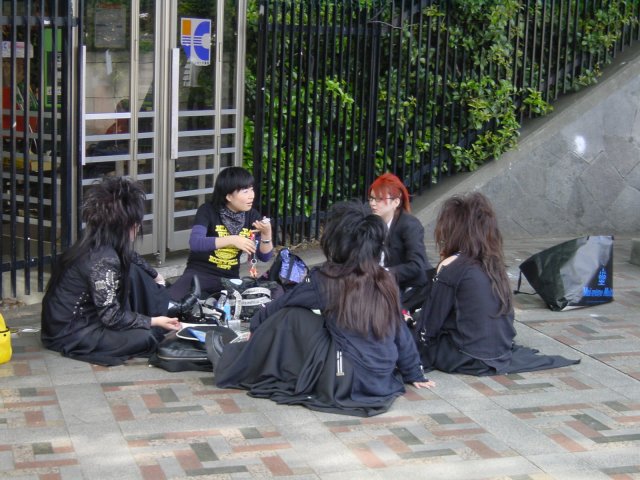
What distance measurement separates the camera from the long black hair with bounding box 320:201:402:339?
222 inches

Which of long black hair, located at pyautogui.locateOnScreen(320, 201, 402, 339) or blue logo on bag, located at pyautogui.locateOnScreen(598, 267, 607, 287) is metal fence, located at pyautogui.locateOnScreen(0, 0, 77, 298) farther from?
blue logo on bag, located at pyautogui.locateOnScreen(598, 267, 607, 287)

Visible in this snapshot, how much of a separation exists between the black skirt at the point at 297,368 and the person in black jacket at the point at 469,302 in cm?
70

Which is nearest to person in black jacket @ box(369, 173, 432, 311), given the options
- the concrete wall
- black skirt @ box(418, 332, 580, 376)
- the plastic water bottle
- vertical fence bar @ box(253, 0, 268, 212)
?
black skirt @ box(418, 332, 580, 376)

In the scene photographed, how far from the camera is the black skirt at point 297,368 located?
565 centimetres

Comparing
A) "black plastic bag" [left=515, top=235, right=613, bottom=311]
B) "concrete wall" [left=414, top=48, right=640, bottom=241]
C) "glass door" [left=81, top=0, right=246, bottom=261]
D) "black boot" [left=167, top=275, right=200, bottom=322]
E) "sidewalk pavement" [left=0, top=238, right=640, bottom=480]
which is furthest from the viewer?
"concrete wall" [left=414, top=48, right=640, bottom=241]

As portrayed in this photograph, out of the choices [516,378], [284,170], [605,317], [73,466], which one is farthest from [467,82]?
[73,466]

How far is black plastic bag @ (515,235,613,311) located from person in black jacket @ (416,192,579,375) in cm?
153

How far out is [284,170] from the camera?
9352mm

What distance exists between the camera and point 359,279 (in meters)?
5.68

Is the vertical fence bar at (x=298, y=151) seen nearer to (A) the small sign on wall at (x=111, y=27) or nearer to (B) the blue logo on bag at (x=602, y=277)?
(A) the small sign on wall at (x=111, y=27)

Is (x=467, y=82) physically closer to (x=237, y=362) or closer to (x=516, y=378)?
(x=516, y=378)

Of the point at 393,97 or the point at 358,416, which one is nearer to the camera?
the point at 358,416

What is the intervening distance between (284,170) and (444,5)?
2.26m

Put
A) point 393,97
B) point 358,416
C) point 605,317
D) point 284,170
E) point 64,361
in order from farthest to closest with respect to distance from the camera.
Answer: point 393,97
point 284,170
point 605,317
point 64,361
point 358,416
